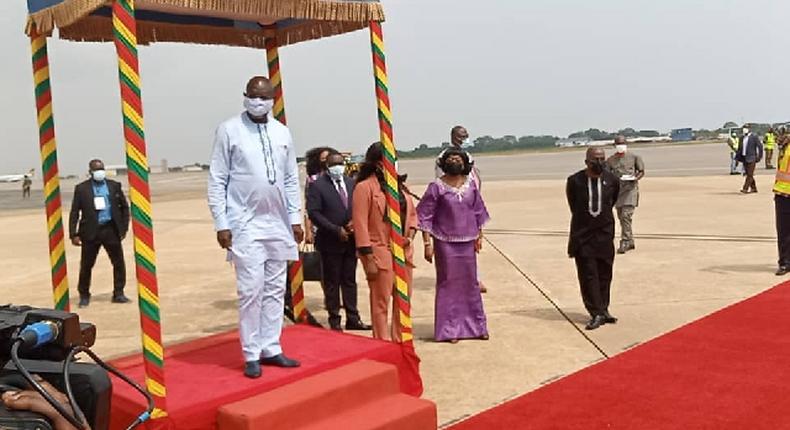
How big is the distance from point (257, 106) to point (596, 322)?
3767 millimetres

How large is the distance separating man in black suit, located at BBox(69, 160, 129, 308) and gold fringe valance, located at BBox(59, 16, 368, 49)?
3379mm

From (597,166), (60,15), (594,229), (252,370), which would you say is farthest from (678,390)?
(60,15)

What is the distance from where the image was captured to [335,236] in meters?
6.77

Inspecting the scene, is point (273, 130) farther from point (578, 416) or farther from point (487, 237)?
point (487, 237)

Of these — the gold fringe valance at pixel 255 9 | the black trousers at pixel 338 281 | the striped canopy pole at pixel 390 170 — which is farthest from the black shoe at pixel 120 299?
the gold fringe valance at pixel 255 9

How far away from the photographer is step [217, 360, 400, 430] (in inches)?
143

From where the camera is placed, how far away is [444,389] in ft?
16.7

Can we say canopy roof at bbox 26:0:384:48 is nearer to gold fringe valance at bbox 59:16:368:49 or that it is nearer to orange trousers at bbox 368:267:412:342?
gold fringe valance at bbox 59:16:368:49

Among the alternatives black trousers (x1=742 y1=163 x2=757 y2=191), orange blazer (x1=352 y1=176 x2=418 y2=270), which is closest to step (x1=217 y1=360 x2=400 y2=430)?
orange blazer (x1=352 y1=176 x2=418 y2=270)

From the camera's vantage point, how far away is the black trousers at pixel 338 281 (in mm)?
6805

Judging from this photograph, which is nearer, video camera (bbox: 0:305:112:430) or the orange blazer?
video camera (bbox: 0:305:112:430)

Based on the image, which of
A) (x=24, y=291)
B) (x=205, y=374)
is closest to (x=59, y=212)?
(x=205, y=374)

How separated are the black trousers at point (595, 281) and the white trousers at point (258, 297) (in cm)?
325

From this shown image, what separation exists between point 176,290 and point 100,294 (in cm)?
94
